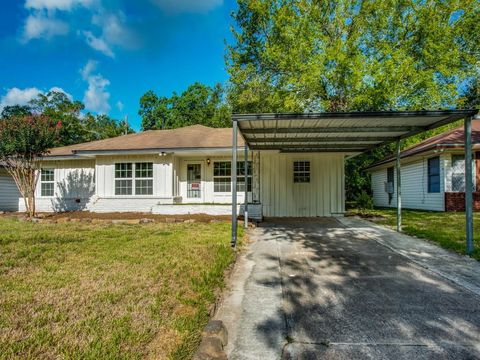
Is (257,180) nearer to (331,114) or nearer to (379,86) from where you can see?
(331,114)

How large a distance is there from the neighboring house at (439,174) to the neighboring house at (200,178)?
9.27ft

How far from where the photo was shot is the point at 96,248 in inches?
225

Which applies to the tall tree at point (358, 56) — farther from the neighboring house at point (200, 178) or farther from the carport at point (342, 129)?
the carport at point (342, 129)

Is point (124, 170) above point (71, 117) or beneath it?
beneath

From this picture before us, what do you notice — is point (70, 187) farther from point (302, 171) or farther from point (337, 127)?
point (337, 127)

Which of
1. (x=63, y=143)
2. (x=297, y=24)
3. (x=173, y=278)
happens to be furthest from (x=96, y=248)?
(x=63, y=143)

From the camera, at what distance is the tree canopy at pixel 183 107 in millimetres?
35000

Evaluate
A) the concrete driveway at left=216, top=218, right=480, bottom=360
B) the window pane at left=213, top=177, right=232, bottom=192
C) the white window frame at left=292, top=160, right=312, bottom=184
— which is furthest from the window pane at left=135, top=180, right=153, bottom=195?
the concrete driveway at left=216, top=218, right=480, bottom=360

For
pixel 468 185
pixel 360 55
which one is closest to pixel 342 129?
pixel 468 185

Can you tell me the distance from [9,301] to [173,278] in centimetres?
174

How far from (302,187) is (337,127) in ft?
18.5

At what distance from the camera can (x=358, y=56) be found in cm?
1720

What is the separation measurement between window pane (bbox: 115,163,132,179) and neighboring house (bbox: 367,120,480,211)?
1074cm

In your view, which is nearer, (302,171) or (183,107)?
(302,171)
